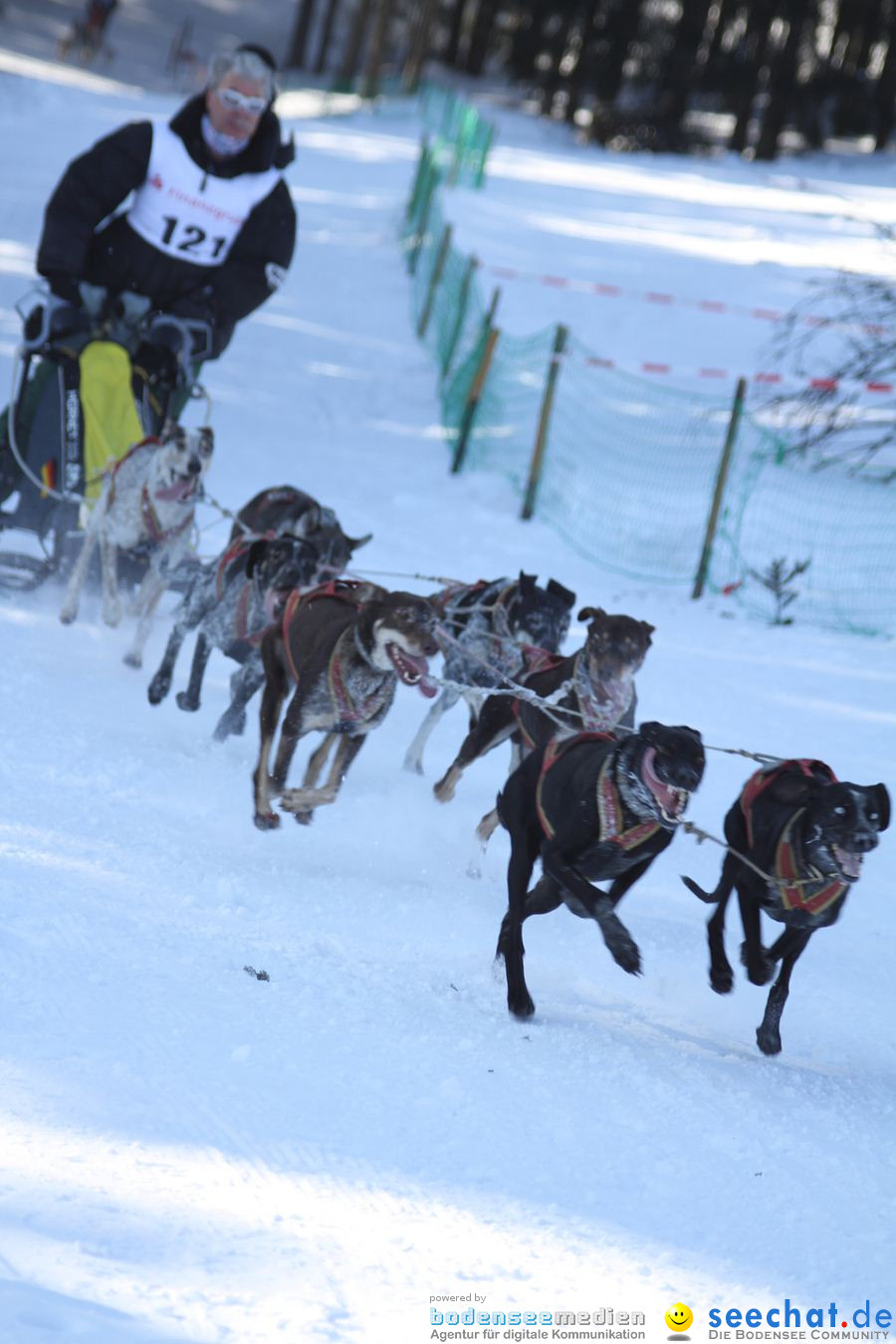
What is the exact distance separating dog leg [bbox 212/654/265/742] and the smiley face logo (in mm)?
3198

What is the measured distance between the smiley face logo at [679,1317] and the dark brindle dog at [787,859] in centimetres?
130

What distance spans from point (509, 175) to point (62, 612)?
20.7 m

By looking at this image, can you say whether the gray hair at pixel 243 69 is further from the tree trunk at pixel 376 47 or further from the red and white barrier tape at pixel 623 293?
the tree trunk at pixel 376 47

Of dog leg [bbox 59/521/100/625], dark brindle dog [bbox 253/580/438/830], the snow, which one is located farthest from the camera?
dog leg [bbox 59/521/100/625]

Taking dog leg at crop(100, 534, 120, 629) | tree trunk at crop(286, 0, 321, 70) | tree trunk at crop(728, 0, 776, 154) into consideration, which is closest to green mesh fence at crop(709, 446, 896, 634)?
dog leg at crop(100, 534, 120, 629)

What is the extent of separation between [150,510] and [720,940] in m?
3.05

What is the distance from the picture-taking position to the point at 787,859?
414 centimetres

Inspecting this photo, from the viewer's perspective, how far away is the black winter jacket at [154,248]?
6590 mm

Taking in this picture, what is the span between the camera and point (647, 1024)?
4402 mm

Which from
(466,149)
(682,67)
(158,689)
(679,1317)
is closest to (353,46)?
(682,67)

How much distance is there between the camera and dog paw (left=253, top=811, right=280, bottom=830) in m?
5.12

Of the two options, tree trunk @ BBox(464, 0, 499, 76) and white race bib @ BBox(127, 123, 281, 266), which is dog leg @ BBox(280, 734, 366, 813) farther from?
tree trunk @ BBox(464, 0, 499, 76)

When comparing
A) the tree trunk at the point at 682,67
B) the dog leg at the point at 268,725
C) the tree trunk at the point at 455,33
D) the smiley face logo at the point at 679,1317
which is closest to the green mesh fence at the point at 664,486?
the dog leg at the point at 268,725

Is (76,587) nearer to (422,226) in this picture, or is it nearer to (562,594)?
(562,594)
